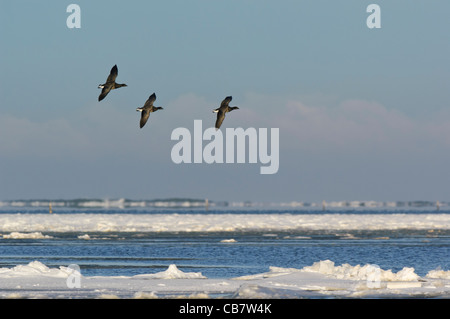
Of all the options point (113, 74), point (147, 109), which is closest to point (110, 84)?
point (113, 74)

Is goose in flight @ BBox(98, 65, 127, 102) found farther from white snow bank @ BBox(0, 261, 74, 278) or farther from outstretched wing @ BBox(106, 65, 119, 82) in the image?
white snow bank @ BBox(0, 261, 74, 278)

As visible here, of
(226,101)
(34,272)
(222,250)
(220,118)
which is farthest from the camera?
(222,250)

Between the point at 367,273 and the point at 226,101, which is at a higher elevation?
the point at 226,101

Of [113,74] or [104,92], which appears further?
[113,74]

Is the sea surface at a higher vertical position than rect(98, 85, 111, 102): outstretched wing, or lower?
lower

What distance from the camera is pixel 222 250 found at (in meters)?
32.9

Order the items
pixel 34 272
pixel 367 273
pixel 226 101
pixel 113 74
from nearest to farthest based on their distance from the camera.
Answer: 1. pixel 367 273
2. pixel 34 272
3. pixel 226 101
4. pixel 113 74

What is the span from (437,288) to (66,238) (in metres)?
25.4

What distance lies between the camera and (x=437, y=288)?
62.1 feet

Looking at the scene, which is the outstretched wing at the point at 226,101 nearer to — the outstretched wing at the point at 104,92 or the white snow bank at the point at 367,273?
the outstretched wing at the point at 104,92

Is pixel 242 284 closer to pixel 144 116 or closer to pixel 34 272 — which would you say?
pixel 144 116

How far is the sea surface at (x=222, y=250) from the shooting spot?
86.2 feet

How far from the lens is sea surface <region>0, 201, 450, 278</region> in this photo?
26281 millimetres

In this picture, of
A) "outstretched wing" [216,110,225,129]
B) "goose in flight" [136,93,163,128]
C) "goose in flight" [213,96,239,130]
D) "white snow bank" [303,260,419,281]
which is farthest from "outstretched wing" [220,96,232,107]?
"white snow bank" [303,260,419,281]
